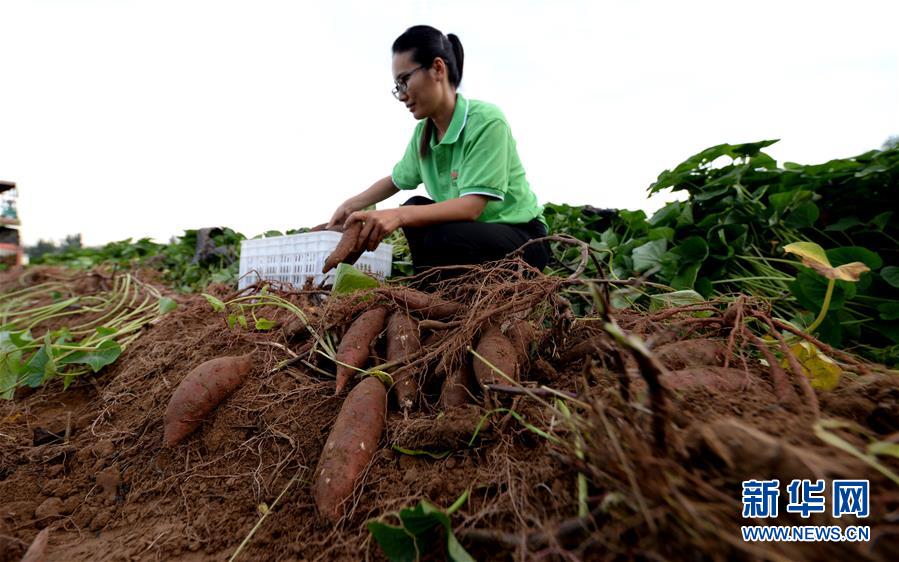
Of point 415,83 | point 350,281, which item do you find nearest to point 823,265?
point 350,281

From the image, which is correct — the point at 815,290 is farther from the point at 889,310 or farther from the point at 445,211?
the point at 445,211

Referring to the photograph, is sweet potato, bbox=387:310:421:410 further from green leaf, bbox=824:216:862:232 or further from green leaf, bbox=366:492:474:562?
green leaf, bbox=824:216:862:232

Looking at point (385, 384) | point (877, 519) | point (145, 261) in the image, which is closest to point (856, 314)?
point (877, 519)

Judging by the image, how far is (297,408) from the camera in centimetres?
125

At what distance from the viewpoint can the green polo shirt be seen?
6.12ft

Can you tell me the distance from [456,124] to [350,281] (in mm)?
927

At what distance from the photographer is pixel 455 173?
2.08 m

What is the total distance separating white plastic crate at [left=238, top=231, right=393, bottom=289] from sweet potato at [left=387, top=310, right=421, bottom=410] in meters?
0.77

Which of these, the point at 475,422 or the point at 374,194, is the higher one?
the point at 374,194

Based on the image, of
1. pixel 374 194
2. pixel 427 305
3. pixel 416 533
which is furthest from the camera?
pixel 374 194

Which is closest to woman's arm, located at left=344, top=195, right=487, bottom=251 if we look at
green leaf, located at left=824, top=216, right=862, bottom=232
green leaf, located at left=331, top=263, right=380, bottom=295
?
green leaf, located at left=331, top=263, right=380, bottom=295

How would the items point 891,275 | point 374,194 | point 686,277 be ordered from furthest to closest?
point 374,194
point 686,277
point 891,275

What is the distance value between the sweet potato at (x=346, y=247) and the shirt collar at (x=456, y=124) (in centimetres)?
69

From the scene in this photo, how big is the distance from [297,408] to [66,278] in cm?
302
